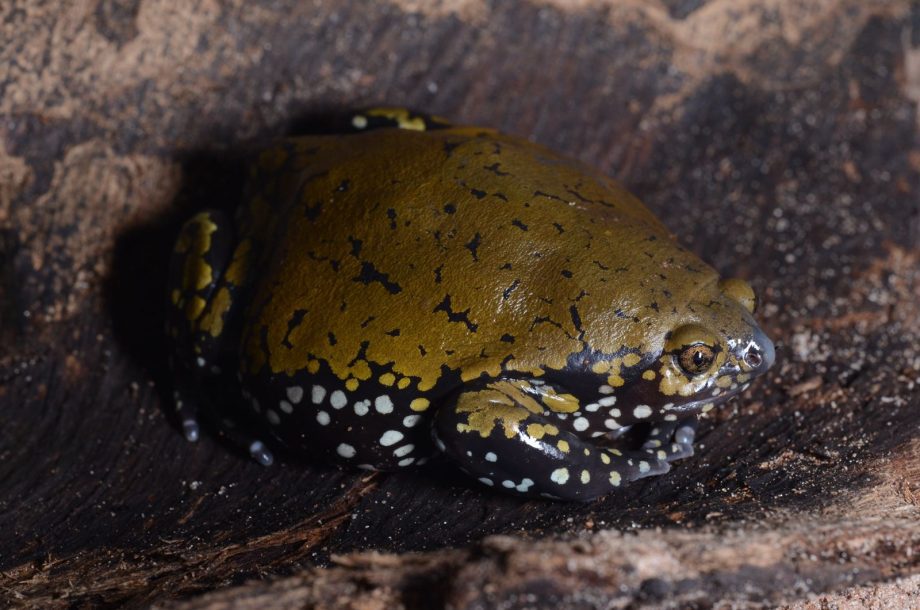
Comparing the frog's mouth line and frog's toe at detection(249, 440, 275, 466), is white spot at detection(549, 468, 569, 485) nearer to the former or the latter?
the frog's mouth line

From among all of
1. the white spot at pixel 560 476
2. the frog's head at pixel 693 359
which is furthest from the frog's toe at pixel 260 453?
the frog's head at pixel 693 359

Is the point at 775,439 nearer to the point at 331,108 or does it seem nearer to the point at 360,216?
the point at 360,216

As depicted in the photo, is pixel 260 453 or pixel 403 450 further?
pixel 260 453

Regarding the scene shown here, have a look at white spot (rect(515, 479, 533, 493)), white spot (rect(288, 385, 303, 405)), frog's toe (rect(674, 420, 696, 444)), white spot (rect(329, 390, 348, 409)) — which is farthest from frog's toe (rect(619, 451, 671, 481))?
white spot (rect(288, 385, 303, 405))

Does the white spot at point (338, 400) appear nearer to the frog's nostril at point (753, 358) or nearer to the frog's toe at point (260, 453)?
the frog's toe at point (260, 453)

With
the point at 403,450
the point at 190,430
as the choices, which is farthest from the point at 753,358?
the point at 190,430

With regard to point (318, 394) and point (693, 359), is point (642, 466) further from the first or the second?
point (318, 394)
